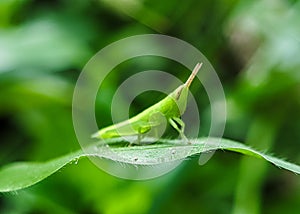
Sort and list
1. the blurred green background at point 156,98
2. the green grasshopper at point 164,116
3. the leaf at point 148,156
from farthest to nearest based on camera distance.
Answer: the blurred green background at point 156,98, the green grasshopper at point 164,116, the leaf at point 148,156

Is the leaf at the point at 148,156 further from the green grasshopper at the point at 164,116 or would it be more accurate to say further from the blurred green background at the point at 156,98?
the blurred green background at the point at 156,98

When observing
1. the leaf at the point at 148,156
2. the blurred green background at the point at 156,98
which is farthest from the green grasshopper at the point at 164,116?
the blurred green background at the point at 156,98

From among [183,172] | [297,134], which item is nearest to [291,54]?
[297,134]

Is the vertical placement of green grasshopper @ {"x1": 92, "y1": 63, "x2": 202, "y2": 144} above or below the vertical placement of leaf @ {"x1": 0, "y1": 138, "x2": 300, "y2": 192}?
above

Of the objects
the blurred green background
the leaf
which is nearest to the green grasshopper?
the leaf

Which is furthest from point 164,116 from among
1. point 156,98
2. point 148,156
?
point 156,98

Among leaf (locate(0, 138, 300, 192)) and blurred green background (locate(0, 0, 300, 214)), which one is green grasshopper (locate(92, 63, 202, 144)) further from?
blurred green background (locate(0, 0, 300, 214))
